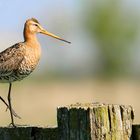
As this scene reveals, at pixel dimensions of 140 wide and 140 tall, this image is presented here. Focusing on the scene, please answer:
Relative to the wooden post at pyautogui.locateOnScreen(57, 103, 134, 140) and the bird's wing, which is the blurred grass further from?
the wooden post at pyautogui.locateOnScreen(57, 103, 134, 140)

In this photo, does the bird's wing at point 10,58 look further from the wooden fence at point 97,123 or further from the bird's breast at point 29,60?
the wooden fence at point 97,123

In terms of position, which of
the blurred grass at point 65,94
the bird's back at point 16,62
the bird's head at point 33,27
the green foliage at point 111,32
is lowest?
the bird's back at point 16,62

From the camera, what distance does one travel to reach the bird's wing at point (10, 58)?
37.4ft

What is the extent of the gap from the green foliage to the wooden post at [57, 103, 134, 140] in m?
43.0

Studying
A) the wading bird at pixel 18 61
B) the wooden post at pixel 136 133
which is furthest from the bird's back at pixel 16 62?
the wooden post at pixel 136 133

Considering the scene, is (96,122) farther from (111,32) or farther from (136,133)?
(111,32)

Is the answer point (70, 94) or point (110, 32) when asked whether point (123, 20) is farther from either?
point (70, 94)

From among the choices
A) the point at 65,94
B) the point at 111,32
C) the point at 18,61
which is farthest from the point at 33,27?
the point at 111,32

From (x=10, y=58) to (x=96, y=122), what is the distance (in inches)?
216

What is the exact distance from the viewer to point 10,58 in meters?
11.5

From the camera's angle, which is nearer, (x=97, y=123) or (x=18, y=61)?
(x=97, y=123)

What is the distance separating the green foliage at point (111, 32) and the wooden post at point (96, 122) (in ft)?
141

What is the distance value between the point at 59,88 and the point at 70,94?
422 centimetres

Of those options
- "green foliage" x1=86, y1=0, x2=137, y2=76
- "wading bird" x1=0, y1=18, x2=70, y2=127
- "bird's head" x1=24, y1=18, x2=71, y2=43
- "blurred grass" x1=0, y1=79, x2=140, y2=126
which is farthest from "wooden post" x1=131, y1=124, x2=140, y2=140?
"green foliage" x1=86, y1=0, x2=137, y2=76
